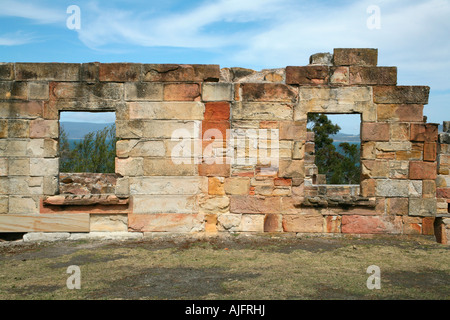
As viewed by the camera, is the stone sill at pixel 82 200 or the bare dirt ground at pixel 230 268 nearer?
the bare dirt ground at pixel 230 268

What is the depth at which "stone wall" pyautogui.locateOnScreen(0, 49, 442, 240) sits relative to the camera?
743 cm

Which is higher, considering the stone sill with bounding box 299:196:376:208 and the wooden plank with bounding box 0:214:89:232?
the stone sill with bounding box 299:196:376:208

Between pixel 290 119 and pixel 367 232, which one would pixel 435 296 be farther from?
pixel 290 119

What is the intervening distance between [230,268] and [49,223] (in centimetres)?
343

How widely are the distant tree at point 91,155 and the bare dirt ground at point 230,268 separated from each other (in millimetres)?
9526

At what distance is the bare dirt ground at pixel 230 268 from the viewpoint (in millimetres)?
4875

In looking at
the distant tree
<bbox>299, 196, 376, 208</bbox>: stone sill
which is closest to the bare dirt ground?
<bbox>299, 196, 376, 208</bbox>: stone sill

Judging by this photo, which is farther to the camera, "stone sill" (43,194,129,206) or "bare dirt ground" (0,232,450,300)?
"stone sill" (43,194,129,206)

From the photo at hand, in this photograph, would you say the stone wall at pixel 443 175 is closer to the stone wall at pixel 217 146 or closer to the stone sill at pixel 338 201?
the stone wall at pixel 217 146

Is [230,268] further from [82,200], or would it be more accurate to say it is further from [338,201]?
[82,200]

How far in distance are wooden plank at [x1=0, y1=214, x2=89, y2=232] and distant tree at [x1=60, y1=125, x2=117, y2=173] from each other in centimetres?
912

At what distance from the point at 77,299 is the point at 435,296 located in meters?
3.83

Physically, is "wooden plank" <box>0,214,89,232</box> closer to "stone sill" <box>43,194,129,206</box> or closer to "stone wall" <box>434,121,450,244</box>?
"stone sill" <box>43,194,129,206</box>

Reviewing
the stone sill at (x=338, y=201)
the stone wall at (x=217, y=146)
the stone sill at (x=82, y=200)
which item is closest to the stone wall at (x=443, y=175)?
the stone wall at (x=217, y=146)
